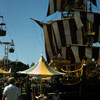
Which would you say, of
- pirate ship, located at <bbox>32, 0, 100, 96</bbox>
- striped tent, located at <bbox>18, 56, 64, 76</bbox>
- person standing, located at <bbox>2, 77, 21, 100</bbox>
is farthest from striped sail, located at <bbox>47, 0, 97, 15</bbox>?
person standing, located at <bbox>2, 77, 21, 100</bbox>

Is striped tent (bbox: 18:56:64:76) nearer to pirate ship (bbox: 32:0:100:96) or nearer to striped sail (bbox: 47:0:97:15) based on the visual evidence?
pirate ship (bbox: 32:0:100:96)

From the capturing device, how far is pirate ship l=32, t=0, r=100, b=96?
67.8ft

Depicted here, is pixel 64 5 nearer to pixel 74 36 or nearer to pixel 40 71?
pixel 74 36

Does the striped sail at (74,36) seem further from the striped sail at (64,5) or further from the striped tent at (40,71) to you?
the striped tent at (40,71)

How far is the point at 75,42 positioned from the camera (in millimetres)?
31922

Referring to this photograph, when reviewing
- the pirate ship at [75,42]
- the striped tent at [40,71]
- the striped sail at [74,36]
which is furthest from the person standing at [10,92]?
the striped sail at [74,36]

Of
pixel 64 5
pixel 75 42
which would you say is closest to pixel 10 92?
pixel 75 42

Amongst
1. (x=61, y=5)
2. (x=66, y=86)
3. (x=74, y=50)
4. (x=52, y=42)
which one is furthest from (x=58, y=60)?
(x=61, y=5)

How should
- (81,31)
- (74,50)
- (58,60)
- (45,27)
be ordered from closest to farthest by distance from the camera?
(58,60)
(74,50)
(81,31)
(45,27)

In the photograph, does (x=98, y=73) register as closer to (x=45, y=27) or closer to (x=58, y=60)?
(x=58, y=60)

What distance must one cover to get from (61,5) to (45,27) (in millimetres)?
4245

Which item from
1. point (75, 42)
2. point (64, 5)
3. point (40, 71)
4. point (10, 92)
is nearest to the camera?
point (10, 92)

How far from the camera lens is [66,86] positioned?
69.6 feet

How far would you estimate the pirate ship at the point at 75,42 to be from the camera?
67.8ft
